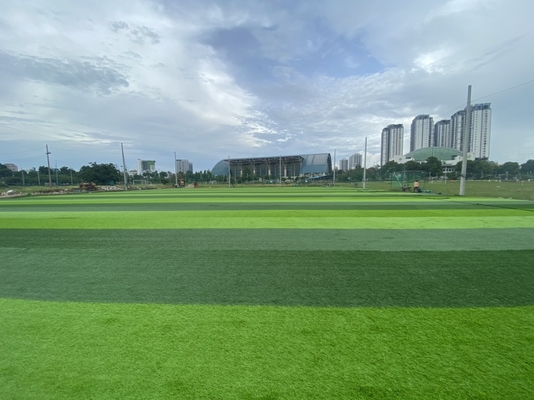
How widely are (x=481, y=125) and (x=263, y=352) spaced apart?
30138 mm

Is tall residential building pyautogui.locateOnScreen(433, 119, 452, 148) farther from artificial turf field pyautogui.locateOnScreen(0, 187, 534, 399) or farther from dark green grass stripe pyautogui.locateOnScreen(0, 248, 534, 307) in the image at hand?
dark green grass stripe pyautogui.locateOnScreen(0, 248, 534, 307)

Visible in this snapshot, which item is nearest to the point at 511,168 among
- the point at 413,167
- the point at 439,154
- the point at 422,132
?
the point at 422,132

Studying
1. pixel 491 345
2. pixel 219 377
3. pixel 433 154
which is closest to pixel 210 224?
pixel 219 377

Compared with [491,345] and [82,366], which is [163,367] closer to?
[82,366]

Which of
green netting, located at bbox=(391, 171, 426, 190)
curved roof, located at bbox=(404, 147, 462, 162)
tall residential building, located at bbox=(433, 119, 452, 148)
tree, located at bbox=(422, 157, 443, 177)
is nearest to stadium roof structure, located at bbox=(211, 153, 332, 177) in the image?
curved roof, located at bbox=(404, 147, 462, 162)

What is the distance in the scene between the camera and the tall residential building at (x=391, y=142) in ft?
363

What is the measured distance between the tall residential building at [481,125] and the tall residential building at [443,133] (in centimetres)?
1415

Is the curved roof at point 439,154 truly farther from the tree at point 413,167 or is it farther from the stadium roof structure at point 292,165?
the stadium roof structure at point 292,165

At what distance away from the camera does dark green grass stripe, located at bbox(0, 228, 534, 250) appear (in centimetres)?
665

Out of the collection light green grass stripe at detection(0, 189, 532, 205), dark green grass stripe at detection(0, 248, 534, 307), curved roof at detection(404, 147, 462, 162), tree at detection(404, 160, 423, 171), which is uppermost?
curved roof at detection(404, 147, 462, 162)

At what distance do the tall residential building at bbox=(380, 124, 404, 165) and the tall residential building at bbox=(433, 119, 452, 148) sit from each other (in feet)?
224

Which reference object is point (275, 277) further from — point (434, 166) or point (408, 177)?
point (434, 166)

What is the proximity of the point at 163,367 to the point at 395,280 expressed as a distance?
146 inches

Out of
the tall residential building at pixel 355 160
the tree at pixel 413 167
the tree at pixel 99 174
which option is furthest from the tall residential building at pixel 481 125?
the tall residential building at pixel 355 160
